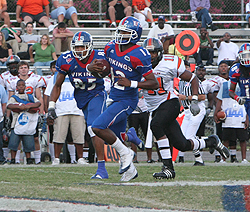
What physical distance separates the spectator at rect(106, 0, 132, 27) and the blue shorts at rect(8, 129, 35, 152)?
→ 280 inches

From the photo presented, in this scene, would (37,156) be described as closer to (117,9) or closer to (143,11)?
(117,9)

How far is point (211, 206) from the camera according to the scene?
3.61 meters

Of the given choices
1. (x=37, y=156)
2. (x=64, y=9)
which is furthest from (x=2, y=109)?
(x=64, y=9)

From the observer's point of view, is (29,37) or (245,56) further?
(29,37)

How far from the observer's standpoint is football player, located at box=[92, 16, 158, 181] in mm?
5258

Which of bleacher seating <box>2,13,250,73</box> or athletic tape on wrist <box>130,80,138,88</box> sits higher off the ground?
bleacher seating <box>2,13,250,73</box>

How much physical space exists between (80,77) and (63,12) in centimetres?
840

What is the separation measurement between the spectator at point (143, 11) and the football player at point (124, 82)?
31.8 feet

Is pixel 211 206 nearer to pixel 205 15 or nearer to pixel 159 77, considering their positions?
pixel 159 77

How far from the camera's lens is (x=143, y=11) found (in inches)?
607

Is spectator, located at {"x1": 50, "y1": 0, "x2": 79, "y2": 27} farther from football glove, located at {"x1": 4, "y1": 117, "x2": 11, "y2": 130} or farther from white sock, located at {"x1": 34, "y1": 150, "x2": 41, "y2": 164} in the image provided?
white sock, located at {"x1": 34, "y1": 150, "x2": 41, "y2": 164}

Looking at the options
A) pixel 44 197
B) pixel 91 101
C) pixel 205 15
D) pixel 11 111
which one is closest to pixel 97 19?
pixel 205 15

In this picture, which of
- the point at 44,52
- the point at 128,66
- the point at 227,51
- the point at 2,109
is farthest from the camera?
the point at 227,51

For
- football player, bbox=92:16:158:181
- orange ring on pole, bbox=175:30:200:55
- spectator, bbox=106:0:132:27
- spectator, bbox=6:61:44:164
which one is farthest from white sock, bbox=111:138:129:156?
spectator, bbox=106:0:132:27
